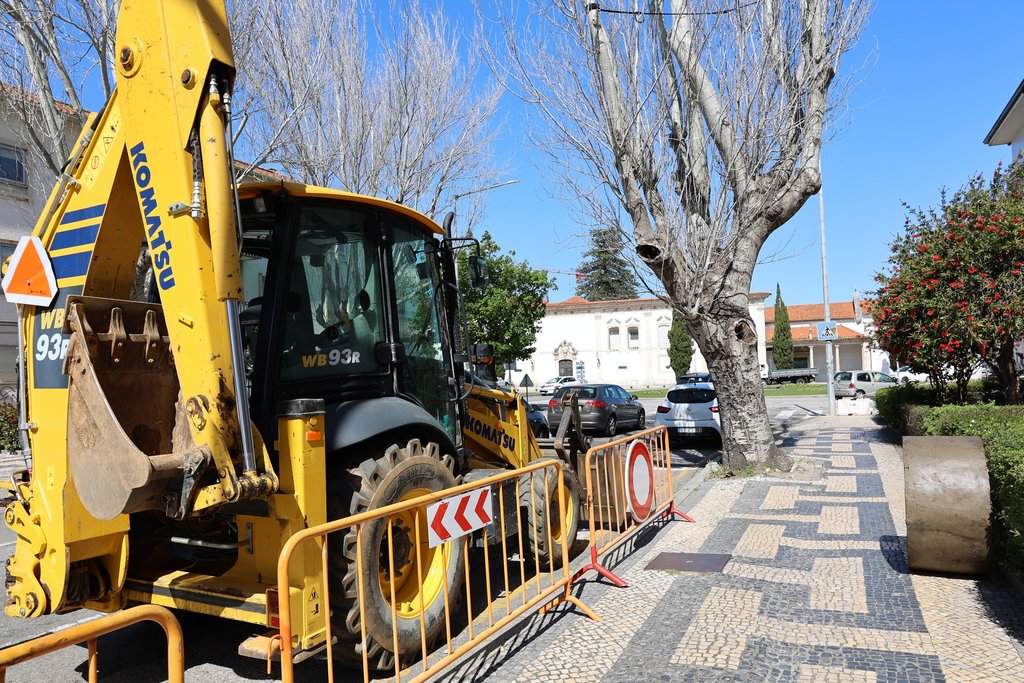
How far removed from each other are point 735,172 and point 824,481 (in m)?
4.64

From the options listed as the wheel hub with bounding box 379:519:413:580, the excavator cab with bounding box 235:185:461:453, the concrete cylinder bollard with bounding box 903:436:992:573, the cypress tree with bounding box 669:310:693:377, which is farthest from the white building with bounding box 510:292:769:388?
the wheel hub with bounding box 379:519:413:580

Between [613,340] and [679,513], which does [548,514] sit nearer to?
[679,513]

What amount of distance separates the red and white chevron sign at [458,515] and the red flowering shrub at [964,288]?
9.32 meters

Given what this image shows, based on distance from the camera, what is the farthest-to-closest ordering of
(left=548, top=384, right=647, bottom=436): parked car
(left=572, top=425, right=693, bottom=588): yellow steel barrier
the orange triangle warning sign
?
(left=548, top=384, right=647, bottom=436): parked car
(left=572, top=425, right=693, bottom=588): yellow steel barrier
the orange triangle warning sign

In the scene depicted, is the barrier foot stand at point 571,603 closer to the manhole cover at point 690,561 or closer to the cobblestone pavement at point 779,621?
the cobblestone pavement at point 779,621

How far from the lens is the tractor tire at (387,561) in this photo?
11.9 feet

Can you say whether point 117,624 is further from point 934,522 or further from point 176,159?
point 934,522

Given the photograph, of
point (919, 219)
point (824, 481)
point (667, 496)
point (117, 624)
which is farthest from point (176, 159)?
point (919, 219)

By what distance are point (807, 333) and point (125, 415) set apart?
59023mm

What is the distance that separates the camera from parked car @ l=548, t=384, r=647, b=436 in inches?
728

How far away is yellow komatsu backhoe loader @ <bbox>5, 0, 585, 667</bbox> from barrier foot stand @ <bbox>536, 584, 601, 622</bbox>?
37.8 inches

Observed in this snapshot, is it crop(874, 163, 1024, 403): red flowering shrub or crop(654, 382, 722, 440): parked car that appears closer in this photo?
crop(874, 163, 1024, 403): red flowering shrub

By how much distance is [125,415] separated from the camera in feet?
11.4

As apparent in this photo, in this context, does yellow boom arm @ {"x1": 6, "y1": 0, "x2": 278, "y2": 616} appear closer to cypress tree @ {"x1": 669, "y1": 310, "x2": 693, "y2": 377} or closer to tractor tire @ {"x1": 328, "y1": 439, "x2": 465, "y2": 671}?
tractor tire @ {"x1": 328, "y1": 439, "x2": 465, "y2": 671}
